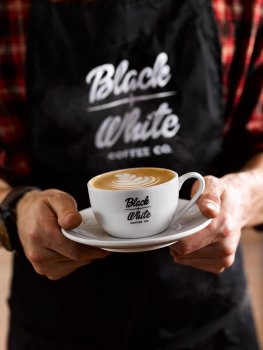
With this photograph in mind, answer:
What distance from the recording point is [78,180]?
1.88 feet

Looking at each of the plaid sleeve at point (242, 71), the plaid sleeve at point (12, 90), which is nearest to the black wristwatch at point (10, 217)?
the plaid sleeve at point (12, 90)

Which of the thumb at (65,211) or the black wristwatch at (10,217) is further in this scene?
the black wristwatch at (10,217)

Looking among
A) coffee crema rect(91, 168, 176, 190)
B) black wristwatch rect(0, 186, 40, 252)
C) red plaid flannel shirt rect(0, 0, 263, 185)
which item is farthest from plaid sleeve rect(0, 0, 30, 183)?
coffee crema rect(91, 168, 176, 190)

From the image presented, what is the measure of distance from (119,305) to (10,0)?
0.37 metres

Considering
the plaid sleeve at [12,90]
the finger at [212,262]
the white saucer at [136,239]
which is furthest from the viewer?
the plaid sleeve at [12,90]

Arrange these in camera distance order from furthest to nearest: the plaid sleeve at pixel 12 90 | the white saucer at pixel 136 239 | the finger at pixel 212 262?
the plaid sleeve at pixel 12 90, the finger at pixel 212 262, the white saucer at pixel 136 239

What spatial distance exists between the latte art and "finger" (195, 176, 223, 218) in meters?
0.04

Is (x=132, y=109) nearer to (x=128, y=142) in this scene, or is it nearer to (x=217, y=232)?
(x=128, y=142)

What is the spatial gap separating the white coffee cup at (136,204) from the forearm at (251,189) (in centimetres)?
10

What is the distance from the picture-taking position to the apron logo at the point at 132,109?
0.53 meters

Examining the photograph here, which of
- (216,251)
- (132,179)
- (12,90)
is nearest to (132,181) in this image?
(132,179)

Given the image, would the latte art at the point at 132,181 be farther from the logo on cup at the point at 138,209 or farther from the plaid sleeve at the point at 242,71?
the plaid sleeve at the point at 242,71

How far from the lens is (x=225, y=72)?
2.01ft

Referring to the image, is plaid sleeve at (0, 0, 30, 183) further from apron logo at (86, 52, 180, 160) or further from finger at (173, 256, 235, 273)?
finger at (173, 256, 235, 273)
